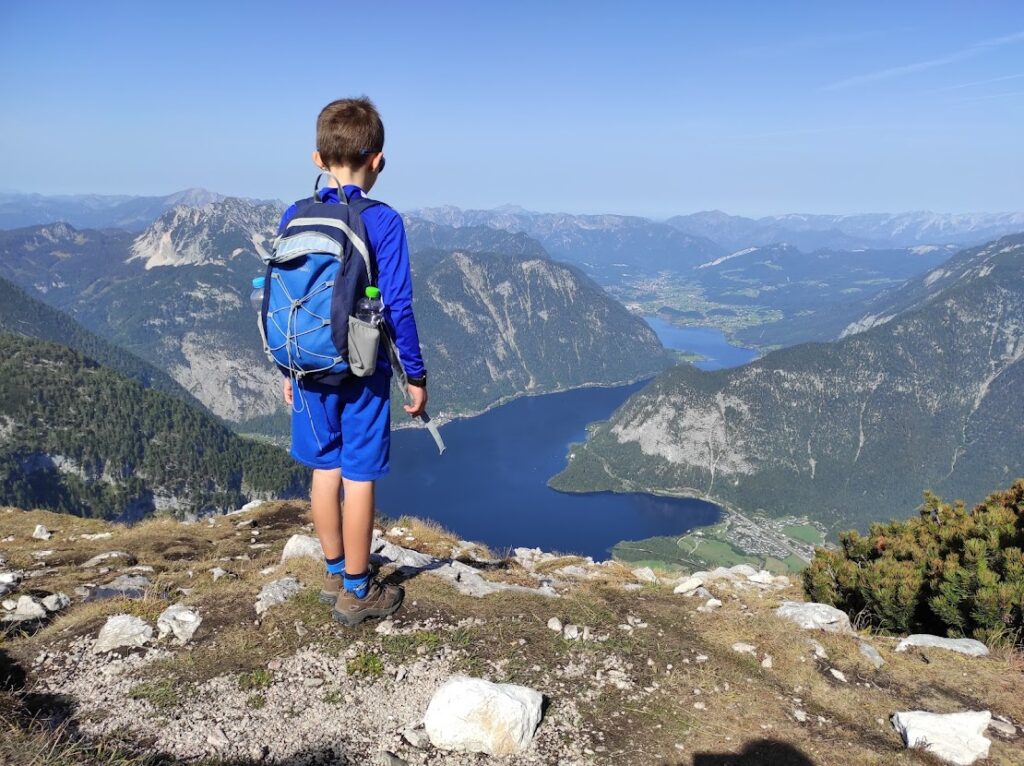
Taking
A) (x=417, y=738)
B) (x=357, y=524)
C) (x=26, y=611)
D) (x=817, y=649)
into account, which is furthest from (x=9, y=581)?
(x=817, y=649)

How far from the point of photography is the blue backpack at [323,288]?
15.3 ft

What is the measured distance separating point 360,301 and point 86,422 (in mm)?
185226

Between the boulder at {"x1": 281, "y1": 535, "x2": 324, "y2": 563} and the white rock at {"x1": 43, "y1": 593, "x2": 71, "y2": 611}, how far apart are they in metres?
2.55

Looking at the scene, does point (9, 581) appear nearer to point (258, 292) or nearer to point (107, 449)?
point (258, 292)

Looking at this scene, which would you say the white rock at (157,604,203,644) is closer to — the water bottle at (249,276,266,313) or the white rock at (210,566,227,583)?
the white rock at (210,566,227,583)

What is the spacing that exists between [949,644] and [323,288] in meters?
8.28

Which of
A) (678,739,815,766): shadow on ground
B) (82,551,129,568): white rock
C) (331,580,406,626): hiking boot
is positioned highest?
(331,580,406,626): hiking boot

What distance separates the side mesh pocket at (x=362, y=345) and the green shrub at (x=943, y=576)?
788 centimetres

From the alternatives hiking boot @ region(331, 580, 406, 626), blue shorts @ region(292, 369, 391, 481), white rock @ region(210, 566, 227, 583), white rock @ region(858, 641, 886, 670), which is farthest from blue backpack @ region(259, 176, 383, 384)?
white rock @ region(858, 641, 886, 670)

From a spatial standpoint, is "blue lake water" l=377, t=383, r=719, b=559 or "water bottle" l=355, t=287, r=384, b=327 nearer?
"water bottle" l=355, t=287, r=384, b=327

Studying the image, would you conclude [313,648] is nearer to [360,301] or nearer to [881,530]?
[360,301]

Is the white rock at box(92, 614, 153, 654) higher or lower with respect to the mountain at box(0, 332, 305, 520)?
higher

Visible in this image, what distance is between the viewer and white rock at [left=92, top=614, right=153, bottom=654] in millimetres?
5465

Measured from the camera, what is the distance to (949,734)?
4.79m
